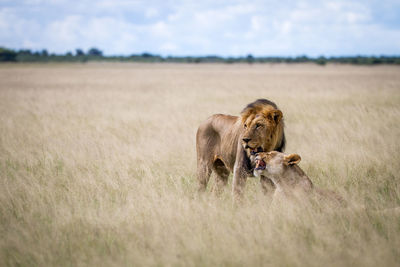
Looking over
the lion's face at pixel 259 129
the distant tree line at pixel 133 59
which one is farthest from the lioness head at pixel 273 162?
the distant tree line at pixel 133 59

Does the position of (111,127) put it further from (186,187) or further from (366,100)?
(366,100)

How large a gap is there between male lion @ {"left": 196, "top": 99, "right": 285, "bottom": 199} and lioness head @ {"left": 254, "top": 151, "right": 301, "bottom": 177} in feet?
0.24

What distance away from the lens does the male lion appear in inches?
147

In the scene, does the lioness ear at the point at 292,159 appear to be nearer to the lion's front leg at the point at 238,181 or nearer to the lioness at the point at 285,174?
the lioness at the point at 285,174

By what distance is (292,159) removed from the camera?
3922 millimetres

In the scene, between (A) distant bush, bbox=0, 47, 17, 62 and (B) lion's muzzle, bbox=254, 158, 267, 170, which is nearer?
(B) lion's muzzle, bbox=254, 158, 267, 170

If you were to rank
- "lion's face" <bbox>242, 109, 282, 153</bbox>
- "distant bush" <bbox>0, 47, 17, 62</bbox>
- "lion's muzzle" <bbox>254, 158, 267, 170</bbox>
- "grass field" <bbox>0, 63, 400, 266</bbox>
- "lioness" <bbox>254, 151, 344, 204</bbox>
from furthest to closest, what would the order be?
"distant bush" <bbox>0, 47, 17, 62</bbox>
"lioness" <bbox>254, 151, 344, 204</bbox>
"lion's muzzle" <bbox>254, 158, 267, 170</bbox>
"lion's face" <bbox>242, 109, 282, 153</bbox>
"grass field" <bbox>0, 63, 400, 266</bbox>

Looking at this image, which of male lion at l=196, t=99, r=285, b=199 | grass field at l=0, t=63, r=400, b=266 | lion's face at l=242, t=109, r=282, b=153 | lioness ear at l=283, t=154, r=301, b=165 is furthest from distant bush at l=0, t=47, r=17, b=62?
lioness ear at l=283, t=154, r=301, b=165

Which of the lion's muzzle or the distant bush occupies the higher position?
the distant bush

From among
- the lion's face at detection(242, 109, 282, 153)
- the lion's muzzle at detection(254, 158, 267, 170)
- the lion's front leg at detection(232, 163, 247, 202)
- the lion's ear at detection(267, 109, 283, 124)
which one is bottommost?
the lion's front leg at detection(232, 163, 247, 202)

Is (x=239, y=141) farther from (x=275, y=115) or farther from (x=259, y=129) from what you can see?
(x=275, y=115)

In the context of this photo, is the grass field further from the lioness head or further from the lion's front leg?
the lioness head

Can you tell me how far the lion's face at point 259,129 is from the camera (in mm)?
3678

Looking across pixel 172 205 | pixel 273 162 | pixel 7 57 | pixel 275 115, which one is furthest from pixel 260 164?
pixel 7 57
